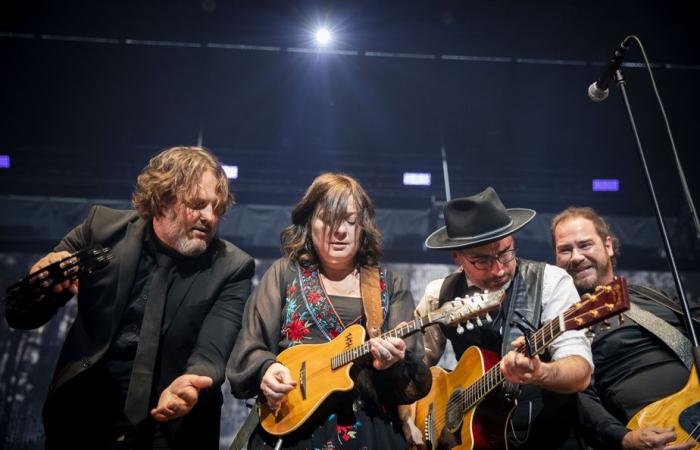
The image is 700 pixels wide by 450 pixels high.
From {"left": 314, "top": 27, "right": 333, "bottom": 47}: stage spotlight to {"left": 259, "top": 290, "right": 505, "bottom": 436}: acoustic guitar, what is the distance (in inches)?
238

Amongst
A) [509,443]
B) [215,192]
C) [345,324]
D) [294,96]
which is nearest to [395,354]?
[345,324]

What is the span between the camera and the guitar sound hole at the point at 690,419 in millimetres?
2711

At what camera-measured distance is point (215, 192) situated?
3080 millimetres

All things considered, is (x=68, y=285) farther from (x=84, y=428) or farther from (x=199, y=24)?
(x=199, y=24)

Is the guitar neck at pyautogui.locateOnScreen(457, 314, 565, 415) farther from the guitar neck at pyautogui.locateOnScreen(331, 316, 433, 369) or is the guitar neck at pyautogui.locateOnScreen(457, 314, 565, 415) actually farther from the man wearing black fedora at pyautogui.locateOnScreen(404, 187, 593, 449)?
the guitar neck at pyautogui.locateOnScreen(331, 316, 433, 369)

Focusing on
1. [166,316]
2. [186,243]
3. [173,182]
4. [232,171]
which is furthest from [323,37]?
[166,316]

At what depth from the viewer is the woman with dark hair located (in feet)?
8.29

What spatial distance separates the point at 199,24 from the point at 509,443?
719cm

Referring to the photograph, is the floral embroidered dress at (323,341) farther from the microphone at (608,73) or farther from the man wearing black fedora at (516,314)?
the microphone at (608,73)

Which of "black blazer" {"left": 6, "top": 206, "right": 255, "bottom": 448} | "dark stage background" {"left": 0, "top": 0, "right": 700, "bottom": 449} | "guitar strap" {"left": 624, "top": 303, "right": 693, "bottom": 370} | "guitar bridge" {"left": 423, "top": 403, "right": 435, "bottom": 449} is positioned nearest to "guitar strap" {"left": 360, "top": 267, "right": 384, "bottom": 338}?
"black blazer" {"left": 6, "top": 206, "right": 255, "bottom": 448}

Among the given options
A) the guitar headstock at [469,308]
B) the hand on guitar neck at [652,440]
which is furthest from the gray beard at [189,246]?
the hand on guitar neck at [652,440]

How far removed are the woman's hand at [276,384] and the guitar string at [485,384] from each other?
3.29 ft

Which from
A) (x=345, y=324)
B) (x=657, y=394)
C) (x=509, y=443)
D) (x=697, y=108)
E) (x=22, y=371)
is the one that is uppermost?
(x=697, y=108)

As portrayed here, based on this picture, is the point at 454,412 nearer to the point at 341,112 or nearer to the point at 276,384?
the point at 276,384
